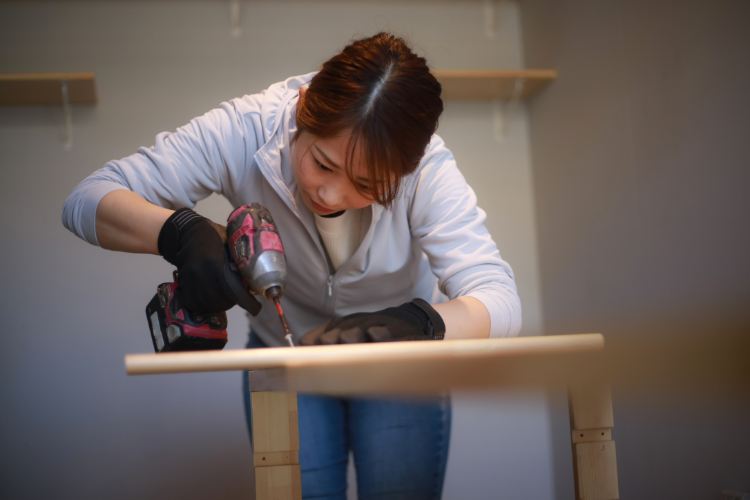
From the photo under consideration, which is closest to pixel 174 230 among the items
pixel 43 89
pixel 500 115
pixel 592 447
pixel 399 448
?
pixel 399 448

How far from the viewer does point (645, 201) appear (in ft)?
5.56

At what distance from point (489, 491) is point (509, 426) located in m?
0.27

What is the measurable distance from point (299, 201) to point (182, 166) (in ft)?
0.76

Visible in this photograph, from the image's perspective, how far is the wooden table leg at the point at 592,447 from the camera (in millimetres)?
927

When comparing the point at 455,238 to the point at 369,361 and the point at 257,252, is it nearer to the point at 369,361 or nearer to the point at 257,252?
the point at 257,252

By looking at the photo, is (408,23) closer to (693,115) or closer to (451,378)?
(693,115)

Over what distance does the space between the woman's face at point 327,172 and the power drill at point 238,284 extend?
0.38ft

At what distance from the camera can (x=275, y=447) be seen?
2.79 ft

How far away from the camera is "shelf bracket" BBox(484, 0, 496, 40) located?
2539 mm

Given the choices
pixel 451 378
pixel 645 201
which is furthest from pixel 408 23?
pixel 451 378

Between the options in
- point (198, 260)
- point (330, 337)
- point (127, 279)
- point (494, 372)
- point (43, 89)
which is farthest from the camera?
point (127, 279)

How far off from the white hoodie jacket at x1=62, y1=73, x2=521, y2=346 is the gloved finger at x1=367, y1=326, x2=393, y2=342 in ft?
0.92

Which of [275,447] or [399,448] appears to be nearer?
[275,447]

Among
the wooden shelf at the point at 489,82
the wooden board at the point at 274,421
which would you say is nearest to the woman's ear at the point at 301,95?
the wooden board at the point at 274,421
